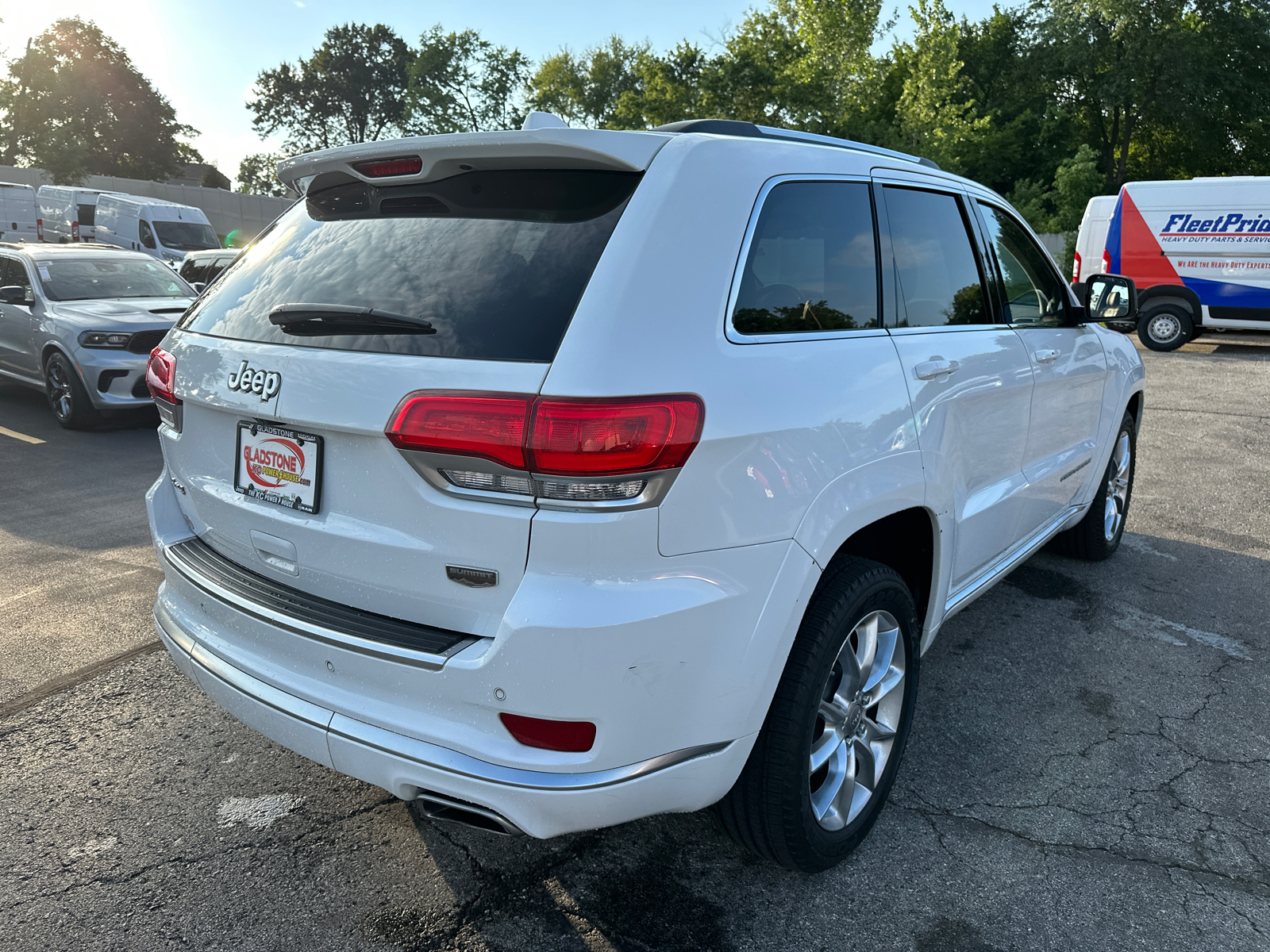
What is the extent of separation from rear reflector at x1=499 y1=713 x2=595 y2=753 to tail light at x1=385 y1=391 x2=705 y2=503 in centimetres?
45

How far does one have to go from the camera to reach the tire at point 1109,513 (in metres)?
4.73

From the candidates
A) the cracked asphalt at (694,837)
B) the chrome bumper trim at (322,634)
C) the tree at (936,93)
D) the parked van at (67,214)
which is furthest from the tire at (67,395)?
the tree at (936,93)

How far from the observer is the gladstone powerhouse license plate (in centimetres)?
206

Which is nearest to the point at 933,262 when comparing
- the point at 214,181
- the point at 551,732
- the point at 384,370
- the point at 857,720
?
the point at 857,720

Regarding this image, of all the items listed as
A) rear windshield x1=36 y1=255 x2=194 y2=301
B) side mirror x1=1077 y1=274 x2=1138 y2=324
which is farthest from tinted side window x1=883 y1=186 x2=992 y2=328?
rear windshield x1=36 y1=255 x2=194 y2=301

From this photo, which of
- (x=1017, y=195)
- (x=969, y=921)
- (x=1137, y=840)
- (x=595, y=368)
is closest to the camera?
(x=595, y=368)

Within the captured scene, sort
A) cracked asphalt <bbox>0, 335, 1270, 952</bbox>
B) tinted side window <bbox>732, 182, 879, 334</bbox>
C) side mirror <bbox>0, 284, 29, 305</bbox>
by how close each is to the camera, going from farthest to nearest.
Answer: side mirror <bbox>0, 284, 29, 305</bbox>, cracked asphalt <bbox>0, 335, 1270, 952</bbox>, tinted side window <bbox>732, 182, 879, 334</bbox>

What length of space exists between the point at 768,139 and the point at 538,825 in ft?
5.73

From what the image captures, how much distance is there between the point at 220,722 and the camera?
320cm

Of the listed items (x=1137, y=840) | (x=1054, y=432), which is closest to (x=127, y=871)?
(x=1137, y=840)

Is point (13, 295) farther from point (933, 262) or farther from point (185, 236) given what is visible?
point (185, 236)

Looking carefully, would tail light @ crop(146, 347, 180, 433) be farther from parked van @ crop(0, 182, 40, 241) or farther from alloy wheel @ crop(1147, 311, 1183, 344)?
parked van @ crop(0, 182, 40, 241)

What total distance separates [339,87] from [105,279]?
63.3 metres

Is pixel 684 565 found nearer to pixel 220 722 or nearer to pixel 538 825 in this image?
pixel 538 825
